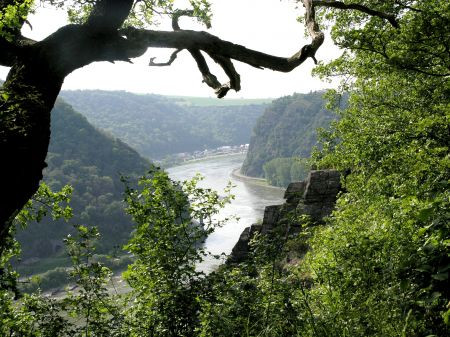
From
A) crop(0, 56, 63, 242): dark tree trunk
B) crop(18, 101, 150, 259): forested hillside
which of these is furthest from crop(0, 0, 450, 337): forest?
crop(18, 101, 150, 259): forested hillside

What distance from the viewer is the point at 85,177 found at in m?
A: 135

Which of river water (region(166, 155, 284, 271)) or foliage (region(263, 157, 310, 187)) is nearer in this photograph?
river water (region(166, 155, 284, 271))

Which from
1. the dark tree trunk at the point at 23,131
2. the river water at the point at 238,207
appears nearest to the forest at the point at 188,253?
the dark tree trunk at the point at 23,131

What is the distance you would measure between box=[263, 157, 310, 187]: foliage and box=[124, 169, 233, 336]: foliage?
15129 centimetres

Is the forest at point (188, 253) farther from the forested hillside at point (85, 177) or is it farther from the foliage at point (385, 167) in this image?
the forested hillside at point (85, 177)

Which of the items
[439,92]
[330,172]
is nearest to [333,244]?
[439,92]

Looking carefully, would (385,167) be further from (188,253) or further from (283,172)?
(283,172)

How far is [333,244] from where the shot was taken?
8.20 m

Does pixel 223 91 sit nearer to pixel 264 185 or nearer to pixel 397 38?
pixel 397 38

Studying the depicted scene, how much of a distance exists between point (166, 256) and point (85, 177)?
446 feet

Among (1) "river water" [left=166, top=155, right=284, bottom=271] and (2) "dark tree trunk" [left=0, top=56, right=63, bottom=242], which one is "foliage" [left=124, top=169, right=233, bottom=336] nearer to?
(2) "dark tree trunk" [left=0, top=56, right=63, bottom=242]

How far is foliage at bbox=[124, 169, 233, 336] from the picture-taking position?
19.7 feet

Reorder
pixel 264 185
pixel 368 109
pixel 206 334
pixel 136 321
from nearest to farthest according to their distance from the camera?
pixel 206 334 → pixel 136 321 → pixel 368 109 → pixel 264 185

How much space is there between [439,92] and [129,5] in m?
11.6
